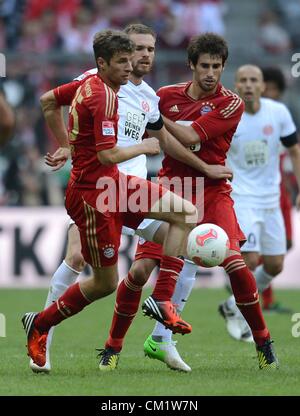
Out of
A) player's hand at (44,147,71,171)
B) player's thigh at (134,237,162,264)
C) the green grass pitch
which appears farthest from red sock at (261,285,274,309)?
player's hand at (44,147,71,171)

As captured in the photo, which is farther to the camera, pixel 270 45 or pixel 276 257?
pixel 270 45

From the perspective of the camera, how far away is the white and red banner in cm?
1559

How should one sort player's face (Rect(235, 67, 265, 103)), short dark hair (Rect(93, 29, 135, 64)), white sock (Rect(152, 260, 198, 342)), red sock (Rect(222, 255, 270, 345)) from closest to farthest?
1. short dark hair (Rect(93, 29, 135, 64))
2. red sock (Rect(222, 255, 270, 345))
3. white sock (Rect(152, 260, 198, 342))
4. player's face (Rect(235, 67, 265, 103))

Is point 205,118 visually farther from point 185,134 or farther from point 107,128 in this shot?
point 107,128

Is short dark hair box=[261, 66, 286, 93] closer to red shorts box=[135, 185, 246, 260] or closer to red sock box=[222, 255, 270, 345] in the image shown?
red shorts box=[135, 185, 246, 260]

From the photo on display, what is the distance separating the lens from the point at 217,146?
8125 millimetres

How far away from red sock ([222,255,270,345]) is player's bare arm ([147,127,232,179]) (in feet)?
2.19

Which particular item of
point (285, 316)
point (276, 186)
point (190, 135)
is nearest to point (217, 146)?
point (190, 135)

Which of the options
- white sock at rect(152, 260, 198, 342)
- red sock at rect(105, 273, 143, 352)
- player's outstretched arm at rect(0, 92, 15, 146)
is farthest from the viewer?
white sock at rect(152, 260, 198, 342)

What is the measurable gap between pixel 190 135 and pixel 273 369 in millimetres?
1825

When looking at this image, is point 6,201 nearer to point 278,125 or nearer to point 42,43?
point 42,43

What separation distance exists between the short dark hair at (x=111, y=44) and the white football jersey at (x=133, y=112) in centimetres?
63

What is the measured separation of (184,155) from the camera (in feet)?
25.9

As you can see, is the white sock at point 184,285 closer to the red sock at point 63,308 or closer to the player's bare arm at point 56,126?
the red sock at point 63,308
